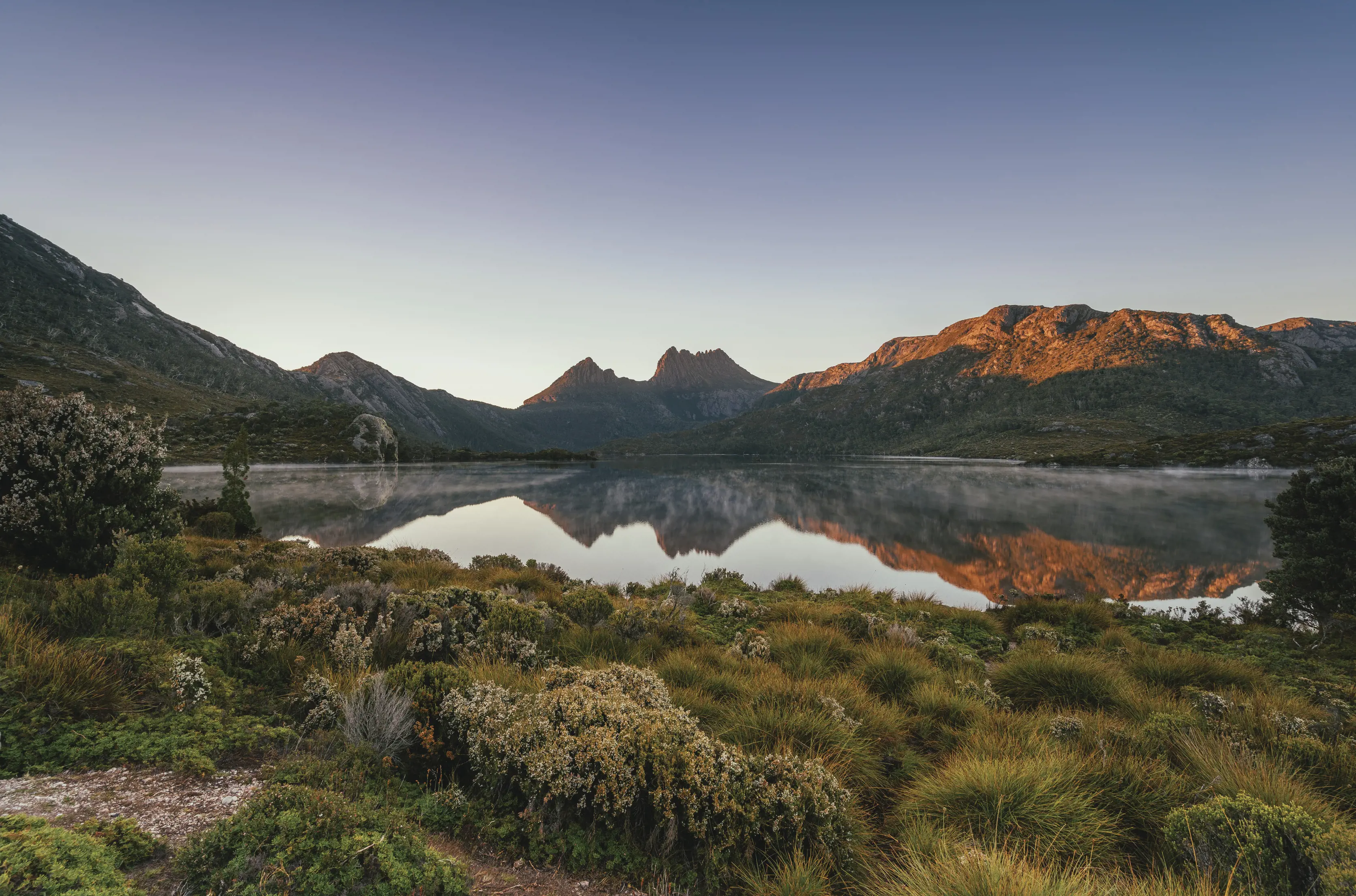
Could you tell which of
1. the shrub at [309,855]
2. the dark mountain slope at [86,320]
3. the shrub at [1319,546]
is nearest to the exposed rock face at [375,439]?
the dark mountain slope at [86,320]

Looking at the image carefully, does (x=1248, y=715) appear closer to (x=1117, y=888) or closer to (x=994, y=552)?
(x=1117, y=888)

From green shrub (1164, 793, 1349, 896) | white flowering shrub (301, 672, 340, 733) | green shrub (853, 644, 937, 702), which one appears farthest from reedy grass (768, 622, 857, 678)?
white flowering shrub (301, 672, 340, 733)

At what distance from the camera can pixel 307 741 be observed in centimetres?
466

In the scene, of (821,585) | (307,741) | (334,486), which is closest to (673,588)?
(821,585)

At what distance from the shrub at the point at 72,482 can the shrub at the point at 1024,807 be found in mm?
12597

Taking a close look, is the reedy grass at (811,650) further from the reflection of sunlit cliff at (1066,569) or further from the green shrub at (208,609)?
the reflection of sunlit cliff at (1066,569)

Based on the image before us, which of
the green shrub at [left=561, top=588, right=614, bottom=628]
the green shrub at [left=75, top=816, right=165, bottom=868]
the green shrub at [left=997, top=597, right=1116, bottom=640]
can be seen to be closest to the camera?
the green shrub at [left=75, top=816, right=165, bottom=868]

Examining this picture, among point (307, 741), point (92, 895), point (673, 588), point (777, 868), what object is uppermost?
point (92, 895)

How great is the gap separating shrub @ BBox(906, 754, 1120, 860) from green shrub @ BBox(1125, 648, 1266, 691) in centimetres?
489

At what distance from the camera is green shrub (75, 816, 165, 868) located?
110 inches

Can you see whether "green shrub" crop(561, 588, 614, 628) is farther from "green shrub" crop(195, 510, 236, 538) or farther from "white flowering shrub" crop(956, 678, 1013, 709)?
"green shrub" crop(195, 510, 236, 538)

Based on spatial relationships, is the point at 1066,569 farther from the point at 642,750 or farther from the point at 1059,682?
the point at 642,750

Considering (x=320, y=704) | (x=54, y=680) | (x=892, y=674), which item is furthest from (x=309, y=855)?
(x=892, y=674)

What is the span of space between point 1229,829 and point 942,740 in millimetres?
2586
